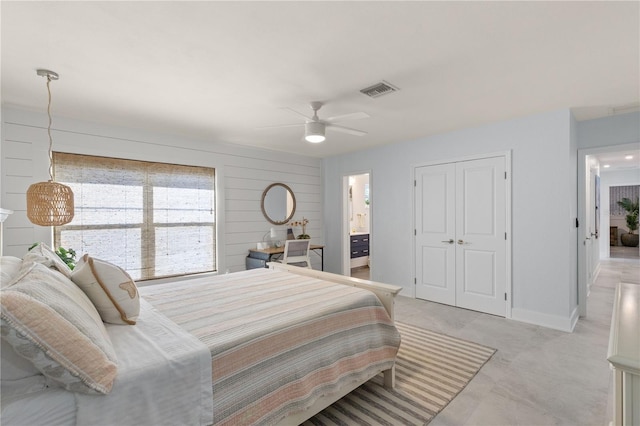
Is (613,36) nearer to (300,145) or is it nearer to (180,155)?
(300,145)

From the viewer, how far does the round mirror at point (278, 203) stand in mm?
5273

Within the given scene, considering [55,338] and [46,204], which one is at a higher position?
[46,204]

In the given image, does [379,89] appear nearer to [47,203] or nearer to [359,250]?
[47,203]

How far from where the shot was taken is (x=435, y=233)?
4520mm

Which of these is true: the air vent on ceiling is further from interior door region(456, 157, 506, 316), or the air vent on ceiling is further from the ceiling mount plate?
the ceiling mount plate

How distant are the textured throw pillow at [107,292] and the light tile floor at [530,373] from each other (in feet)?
6.39

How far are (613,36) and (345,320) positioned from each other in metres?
2.57

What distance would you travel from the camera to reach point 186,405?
4.21ft

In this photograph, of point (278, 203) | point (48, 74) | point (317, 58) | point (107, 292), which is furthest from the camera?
point (278, 203)

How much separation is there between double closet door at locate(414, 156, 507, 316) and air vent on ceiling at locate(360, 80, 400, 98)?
200 cm

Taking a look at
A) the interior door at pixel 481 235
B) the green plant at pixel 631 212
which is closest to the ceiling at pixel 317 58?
the interior door at pixel 481 235

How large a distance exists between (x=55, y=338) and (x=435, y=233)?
4355mm

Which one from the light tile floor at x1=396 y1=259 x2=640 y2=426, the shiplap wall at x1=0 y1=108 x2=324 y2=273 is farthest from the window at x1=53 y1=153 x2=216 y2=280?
the light tile floor at x1=396 y1=259 x2=640 y2=426

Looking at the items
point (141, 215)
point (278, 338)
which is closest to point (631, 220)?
point (278, 338)
